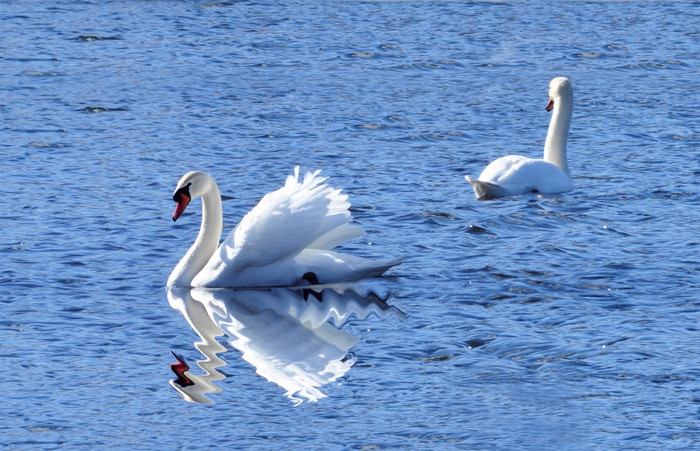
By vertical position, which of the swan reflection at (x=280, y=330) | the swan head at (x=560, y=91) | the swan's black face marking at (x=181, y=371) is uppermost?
the swan head at (x=560, y=91)

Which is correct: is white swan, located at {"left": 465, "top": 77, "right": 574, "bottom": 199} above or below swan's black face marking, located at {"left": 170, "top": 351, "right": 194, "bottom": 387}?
below

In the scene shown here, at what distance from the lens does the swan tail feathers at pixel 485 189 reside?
449 inches

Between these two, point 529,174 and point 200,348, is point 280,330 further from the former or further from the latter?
point 529,174

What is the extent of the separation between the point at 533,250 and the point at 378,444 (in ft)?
12.6

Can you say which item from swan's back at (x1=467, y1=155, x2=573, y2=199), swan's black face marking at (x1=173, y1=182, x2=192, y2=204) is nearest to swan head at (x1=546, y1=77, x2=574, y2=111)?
swan's back at (x1=467, y1=155, x2=573, y2=199)

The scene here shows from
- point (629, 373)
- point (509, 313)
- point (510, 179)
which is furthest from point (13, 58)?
point (629, 373)

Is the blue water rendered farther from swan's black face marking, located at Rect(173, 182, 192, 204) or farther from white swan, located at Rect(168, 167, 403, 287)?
swan's black face marking, located at Rect(173, 182, 192, 204)

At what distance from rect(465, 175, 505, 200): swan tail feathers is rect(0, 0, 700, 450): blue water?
111mm

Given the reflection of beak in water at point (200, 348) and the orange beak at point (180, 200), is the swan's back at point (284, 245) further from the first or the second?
the orange beak at point (180, 200)

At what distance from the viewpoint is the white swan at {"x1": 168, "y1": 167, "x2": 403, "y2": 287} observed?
369 inches

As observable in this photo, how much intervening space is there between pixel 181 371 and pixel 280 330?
1.10 metres

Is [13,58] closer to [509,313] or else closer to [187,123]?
[187,123]

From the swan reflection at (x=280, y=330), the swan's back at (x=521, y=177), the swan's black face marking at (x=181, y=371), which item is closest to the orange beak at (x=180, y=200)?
the swan reflection at (x=280, y=330)

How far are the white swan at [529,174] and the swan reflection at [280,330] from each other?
2469mm
